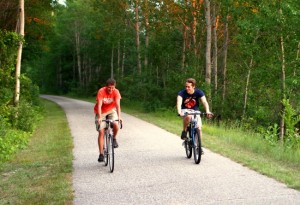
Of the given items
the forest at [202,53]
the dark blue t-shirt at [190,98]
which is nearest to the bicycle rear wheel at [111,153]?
the dark blue t-shirt at [190,98]

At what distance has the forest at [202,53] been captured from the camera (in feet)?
57.6

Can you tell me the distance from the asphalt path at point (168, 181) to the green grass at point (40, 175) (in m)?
0.25

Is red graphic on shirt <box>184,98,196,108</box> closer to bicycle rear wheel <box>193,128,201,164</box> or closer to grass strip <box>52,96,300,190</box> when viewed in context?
bicycle rear wheel <box>193,128,201,164</box>

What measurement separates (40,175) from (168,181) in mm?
2896

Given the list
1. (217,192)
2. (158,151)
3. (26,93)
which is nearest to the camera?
(217,192)

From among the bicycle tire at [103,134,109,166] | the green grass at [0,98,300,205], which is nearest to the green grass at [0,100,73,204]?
the green grass at [0,98,300,205]

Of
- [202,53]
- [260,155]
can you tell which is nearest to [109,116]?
[260,155]

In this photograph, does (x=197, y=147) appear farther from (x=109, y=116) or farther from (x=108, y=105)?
(x=108, y=105)

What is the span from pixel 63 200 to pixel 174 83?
19.4 meters

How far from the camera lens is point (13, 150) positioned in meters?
11.6

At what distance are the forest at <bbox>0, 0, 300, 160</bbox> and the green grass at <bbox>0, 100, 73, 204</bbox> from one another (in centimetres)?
219

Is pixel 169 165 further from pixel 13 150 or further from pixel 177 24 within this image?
pixel 177 24

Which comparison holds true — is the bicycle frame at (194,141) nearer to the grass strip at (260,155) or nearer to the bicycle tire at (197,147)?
the bicycle tire at (197,147)

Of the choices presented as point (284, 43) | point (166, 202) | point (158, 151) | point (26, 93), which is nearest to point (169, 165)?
point (158, 151)
